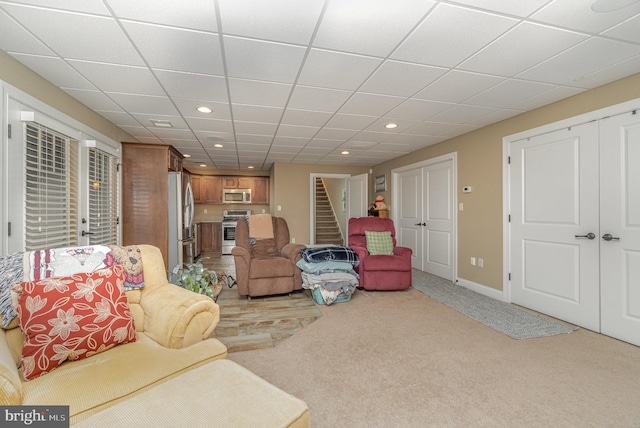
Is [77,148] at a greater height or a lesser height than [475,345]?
greater

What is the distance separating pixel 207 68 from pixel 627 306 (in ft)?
13.4

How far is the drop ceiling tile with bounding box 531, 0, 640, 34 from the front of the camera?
1599mm

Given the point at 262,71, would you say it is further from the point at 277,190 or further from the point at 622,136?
the point at 277,190

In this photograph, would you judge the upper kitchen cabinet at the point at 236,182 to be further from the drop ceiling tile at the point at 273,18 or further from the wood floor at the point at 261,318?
the drop ceiling tile at the point at 273,18

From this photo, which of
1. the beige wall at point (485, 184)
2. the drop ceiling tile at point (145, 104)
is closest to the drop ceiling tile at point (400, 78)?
the beige wall at point (485, 184)

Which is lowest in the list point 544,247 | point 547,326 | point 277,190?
point 547,326

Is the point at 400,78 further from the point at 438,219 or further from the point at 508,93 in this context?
the point at 438,219

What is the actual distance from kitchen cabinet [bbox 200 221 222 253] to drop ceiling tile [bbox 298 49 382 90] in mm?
6150

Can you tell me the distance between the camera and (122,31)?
1.81m

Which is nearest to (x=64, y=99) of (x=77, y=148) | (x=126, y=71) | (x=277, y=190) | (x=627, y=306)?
(x=77, y=148)

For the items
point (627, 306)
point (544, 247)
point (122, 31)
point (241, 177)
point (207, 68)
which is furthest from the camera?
point (241, 177)

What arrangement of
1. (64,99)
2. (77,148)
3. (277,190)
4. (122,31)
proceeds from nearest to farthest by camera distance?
(122,31) → (64,99) → (77,148) → (277,190)

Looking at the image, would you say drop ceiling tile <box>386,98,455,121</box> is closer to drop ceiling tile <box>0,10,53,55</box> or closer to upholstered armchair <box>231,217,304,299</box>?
upholstered armchair <box>231,217,304,299</box>

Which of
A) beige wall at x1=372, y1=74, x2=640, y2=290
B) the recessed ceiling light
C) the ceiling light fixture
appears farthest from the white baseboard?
the recessed ceiling light
